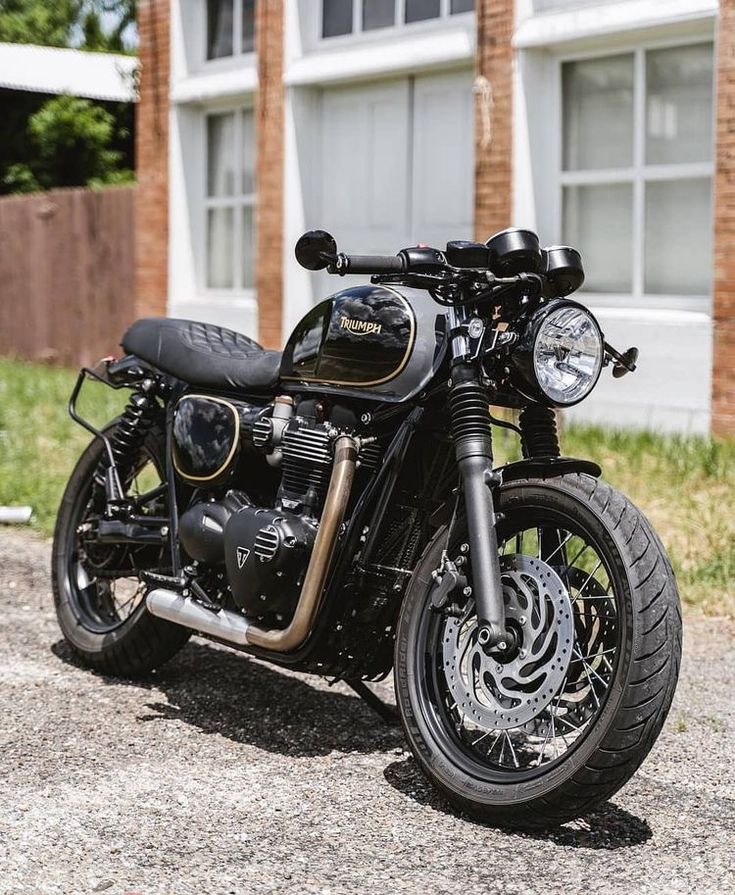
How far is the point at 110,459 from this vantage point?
5.31m

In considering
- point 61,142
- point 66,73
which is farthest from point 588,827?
point 66,73

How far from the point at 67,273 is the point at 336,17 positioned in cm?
555

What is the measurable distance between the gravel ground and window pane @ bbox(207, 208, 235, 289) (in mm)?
10295

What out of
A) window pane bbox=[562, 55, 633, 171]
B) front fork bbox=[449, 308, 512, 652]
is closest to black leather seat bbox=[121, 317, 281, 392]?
front fork bbox=[449, 308, 512, 652]

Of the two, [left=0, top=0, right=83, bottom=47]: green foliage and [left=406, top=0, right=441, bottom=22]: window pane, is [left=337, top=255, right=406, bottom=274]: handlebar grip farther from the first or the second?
[left=0, top=0, right=83, bottom=47]: green foliage

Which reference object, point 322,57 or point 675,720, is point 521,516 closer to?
point 675,720

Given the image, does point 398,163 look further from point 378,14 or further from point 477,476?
point 477,476

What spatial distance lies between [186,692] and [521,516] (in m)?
1.65

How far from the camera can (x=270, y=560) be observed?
4.34 m

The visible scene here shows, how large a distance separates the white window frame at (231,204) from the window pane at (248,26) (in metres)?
0.54

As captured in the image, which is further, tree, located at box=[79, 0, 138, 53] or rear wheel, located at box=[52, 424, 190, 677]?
tree, located at box=[79, 0, 138, 53]

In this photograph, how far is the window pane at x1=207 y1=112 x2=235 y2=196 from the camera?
1515 cm

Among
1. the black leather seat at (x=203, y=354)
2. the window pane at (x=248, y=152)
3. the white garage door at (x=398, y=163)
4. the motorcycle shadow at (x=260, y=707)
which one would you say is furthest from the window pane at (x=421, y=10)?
the motorcycle shadow at (x=260, y=707)

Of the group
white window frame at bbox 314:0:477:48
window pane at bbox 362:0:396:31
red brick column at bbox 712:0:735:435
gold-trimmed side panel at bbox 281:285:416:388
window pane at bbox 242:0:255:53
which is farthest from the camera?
window pane at bbox 242:0:255:53
